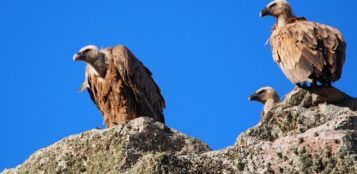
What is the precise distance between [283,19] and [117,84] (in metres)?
2.82

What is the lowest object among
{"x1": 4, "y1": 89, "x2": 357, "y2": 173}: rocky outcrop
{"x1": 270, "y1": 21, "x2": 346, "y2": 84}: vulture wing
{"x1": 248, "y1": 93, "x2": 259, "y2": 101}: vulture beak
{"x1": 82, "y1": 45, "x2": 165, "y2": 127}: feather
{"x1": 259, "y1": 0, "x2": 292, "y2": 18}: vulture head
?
{"x1": 4, "y1": 89, "x2": 357, "y2": 173}: rocky outcrop

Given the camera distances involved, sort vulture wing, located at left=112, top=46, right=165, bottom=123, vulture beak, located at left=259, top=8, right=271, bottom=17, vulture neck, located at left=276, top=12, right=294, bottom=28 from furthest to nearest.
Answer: vulture beak, located at left=259, top=8, right=271, bottom=17, vulture wing, located at left=112, top=46, right=165, bottom=123, vulture neck, located at left=276, top=12, right=294, bottom=28

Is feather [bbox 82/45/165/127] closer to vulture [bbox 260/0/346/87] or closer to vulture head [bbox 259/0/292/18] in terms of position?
vulture head [bbox 259/0/292/18]

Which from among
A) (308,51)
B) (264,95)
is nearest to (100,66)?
(264,95)

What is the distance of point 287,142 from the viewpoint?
5.93 meters

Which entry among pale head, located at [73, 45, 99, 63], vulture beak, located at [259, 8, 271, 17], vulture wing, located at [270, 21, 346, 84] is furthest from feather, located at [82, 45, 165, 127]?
vulture wing, located at [270, 21, 346, 84]

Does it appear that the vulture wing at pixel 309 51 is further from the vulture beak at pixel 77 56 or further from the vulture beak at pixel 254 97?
the vulture beak at pixel 254 97

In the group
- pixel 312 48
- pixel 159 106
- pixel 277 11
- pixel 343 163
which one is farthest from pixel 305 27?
pixel 343 163

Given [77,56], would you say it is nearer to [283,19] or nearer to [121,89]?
[121,89]

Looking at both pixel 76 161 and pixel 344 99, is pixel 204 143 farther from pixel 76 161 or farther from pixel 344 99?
pixel 344 99

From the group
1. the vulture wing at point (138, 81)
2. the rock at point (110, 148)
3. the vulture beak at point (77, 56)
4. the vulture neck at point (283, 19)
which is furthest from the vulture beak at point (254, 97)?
the rock at point (110, 148)

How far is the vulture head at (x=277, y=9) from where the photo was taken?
12.4 m

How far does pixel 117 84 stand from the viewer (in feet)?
41.1

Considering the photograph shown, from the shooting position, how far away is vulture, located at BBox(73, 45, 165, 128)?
1249cm
